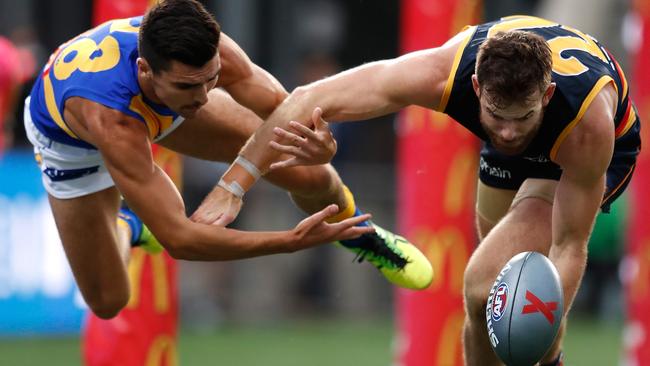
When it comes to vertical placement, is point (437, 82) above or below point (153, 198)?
above

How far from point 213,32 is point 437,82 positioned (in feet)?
3.29

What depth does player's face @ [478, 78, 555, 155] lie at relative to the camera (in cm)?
580

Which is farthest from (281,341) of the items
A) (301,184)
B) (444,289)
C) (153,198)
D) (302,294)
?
(153,198)

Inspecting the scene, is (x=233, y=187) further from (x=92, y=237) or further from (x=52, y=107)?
(x=92, y=237)

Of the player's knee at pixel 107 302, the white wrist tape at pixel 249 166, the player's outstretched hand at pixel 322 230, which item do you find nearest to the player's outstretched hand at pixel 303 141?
the white wrist tape at pixel 249 166

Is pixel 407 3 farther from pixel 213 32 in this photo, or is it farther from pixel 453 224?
pixel 213 32

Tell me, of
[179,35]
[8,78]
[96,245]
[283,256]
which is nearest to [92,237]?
[96,245]

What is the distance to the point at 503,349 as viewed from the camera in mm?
6004

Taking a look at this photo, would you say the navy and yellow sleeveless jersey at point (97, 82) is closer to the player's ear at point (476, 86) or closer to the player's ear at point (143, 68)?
the player's ear at point (143, 68)

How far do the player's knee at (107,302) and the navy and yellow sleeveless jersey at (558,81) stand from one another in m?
2.24

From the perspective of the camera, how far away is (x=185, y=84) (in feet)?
20.3

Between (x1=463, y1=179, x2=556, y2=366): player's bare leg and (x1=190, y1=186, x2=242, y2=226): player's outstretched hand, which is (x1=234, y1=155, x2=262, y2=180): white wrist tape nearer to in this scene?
(x1=190, y1=186, x2=242, y2=226): player's outstretched hand

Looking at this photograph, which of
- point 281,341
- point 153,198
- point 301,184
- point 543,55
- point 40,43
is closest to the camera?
point 543,55

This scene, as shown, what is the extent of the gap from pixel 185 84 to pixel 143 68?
0.82 feet
